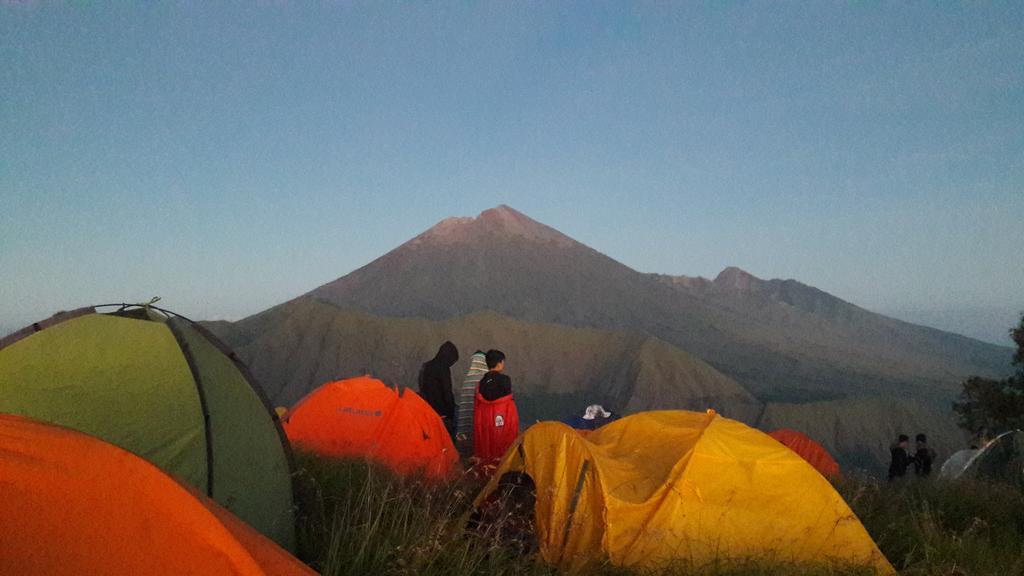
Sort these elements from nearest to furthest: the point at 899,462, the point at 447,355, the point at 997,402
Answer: the point at 447,355 < the point at 899,462 < the point at 997,402

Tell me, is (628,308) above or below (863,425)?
above

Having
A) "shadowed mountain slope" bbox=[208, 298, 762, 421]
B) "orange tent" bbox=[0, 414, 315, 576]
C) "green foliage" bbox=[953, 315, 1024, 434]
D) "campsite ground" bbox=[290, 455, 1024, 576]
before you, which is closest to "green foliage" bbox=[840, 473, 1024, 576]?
"campsite ground" bbox=[290, 455, 1024, 576]

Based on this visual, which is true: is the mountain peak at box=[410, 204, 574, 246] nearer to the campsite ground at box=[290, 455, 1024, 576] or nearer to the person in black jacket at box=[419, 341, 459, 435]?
the person in black jacket at box=[419, 341, 459, 435]

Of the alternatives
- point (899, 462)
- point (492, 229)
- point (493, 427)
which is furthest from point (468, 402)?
point (492, 229)

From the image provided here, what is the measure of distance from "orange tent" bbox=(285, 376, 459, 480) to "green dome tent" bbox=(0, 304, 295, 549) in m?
2.88

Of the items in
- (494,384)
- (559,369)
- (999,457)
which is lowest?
(559,369)

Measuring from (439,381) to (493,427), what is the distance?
67.6 inches

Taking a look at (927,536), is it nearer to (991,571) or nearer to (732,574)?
(991,571)

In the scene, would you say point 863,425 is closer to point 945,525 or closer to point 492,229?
point 945,525

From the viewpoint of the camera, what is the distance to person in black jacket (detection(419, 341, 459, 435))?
28.0ft

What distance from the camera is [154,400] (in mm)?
3818

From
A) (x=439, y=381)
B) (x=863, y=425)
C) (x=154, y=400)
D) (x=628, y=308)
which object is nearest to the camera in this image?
(x=154, y=400)

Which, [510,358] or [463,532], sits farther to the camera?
[510,358]

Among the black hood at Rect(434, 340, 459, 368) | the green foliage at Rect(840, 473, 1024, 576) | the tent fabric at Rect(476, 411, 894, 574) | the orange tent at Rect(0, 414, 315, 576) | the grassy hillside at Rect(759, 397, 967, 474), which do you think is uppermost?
the black hood at Rect(434, 340, 459, 368)
